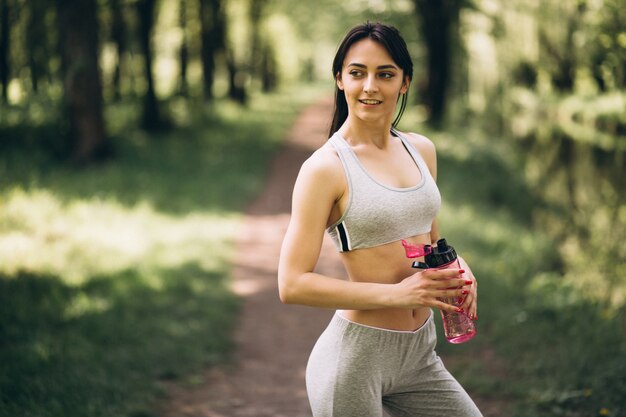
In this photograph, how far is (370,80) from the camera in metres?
2.00

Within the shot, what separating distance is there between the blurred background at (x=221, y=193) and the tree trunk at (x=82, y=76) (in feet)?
0.09

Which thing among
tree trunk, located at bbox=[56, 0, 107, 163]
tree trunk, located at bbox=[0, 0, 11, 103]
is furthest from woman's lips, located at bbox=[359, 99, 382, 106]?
tree trunk, located at bbox=[0, 0, 11, 103]

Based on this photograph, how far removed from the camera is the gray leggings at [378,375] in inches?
78.4

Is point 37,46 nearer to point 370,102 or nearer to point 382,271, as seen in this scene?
point 370,102

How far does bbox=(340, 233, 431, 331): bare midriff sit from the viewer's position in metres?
2.02

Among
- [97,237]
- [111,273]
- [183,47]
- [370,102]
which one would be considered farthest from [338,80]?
[183,47]

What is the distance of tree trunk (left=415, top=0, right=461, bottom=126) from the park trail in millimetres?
9948

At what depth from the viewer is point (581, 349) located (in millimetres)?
4730

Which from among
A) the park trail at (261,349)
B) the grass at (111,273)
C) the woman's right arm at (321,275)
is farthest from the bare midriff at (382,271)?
the grass at (111,273)

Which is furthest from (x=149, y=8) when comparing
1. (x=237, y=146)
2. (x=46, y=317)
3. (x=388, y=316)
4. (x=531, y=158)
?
(x=388, y=316)

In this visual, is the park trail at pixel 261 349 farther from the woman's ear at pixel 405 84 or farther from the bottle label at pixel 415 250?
the bottle label at pixel 415 250

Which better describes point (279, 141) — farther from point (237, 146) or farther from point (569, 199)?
point (569, 199)

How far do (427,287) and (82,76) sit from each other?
1079 cm

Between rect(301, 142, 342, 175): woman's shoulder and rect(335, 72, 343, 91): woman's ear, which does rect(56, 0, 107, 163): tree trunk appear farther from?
rect(301, 142, 342, 175): woman's shoulder
